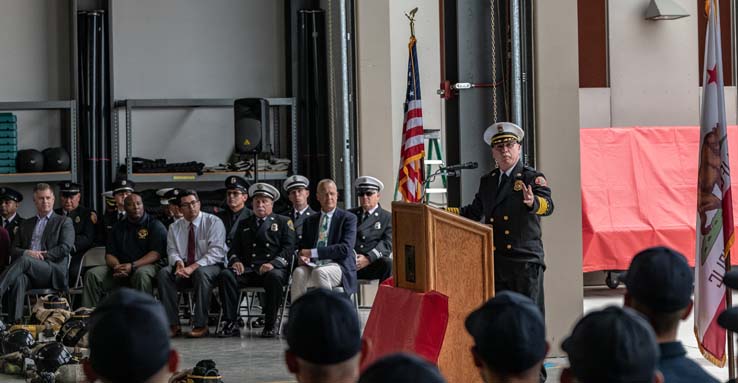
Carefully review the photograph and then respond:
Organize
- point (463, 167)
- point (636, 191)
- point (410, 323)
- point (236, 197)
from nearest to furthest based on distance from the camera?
point (410, 323), point (463, 167), point (236, 197), point (636, 191)

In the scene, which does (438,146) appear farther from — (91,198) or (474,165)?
(474,165)

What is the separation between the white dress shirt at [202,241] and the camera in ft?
33.6

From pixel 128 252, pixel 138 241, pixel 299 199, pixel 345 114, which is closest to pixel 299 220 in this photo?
pixel 299 199

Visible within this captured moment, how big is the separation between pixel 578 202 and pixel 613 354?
6.04 m

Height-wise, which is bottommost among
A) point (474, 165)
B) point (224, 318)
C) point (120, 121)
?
point (224, 318)

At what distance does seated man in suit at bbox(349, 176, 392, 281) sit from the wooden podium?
Result: 3737mm

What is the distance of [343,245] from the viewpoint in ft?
31.7

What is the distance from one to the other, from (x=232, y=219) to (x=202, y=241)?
0.99 metres

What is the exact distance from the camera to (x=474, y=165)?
6.69 m

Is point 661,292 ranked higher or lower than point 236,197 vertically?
lower

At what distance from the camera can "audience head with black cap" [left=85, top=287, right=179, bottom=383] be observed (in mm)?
2166

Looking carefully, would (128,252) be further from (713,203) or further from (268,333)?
(713,203)

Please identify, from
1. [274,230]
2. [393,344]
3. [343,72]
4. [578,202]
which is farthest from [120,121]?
[393,344]

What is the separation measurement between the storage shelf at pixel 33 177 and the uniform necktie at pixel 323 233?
15.4 feet
